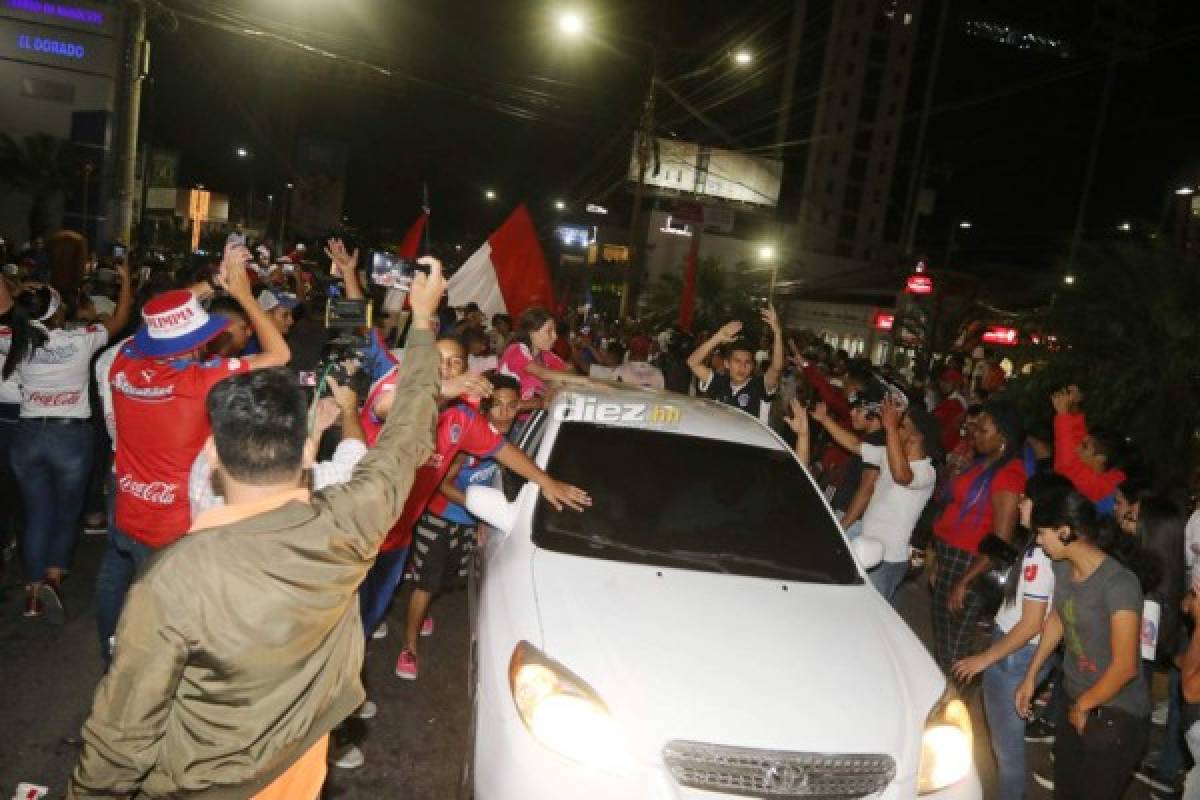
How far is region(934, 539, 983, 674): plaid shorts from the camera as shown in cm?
461

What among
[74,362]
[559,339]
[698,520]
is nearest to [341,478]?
[698,520]

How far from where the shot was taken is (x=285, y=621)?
1.78 metres

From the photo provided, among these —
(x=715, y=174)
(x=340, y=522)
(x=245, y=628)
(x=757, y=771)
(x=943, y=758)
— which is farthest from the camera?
(x=715, y=174)

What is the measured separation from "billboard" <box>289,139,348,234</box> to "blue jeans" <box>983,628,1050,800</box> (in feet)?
153

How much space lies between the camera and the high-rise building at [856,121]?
77.4 meters

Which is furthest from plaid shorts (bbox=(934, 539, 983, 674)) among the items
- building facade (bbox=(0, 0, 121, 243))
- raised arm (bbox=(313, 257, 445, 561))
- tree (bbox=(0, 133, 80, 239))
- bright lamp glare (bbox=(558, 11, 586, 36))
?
building facade (bbox=(0, 0, 121, 243))

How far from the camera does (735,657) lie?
2.85 metres

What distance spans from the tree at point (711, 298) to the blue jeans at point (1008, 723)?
29.7m

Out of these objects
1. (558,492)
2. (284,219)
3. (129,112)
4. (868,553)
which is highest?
(129,112)

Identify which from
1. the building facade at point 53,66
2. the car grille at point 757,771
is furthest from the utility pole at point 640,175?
the building facade at point 53,66

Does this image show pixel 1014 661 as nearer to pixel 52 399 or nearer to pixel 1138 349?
pixel 52 399

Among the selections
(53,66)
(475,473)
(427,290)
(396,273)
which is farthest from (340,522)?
(53,66)

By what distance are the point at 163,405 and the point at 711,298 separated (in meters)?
33.9

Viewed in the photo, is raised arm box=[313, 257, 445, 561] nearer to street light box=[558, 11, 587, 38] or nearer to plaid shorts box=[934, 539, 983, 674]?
plaid shorts box=[934, 539, 983, 674]
